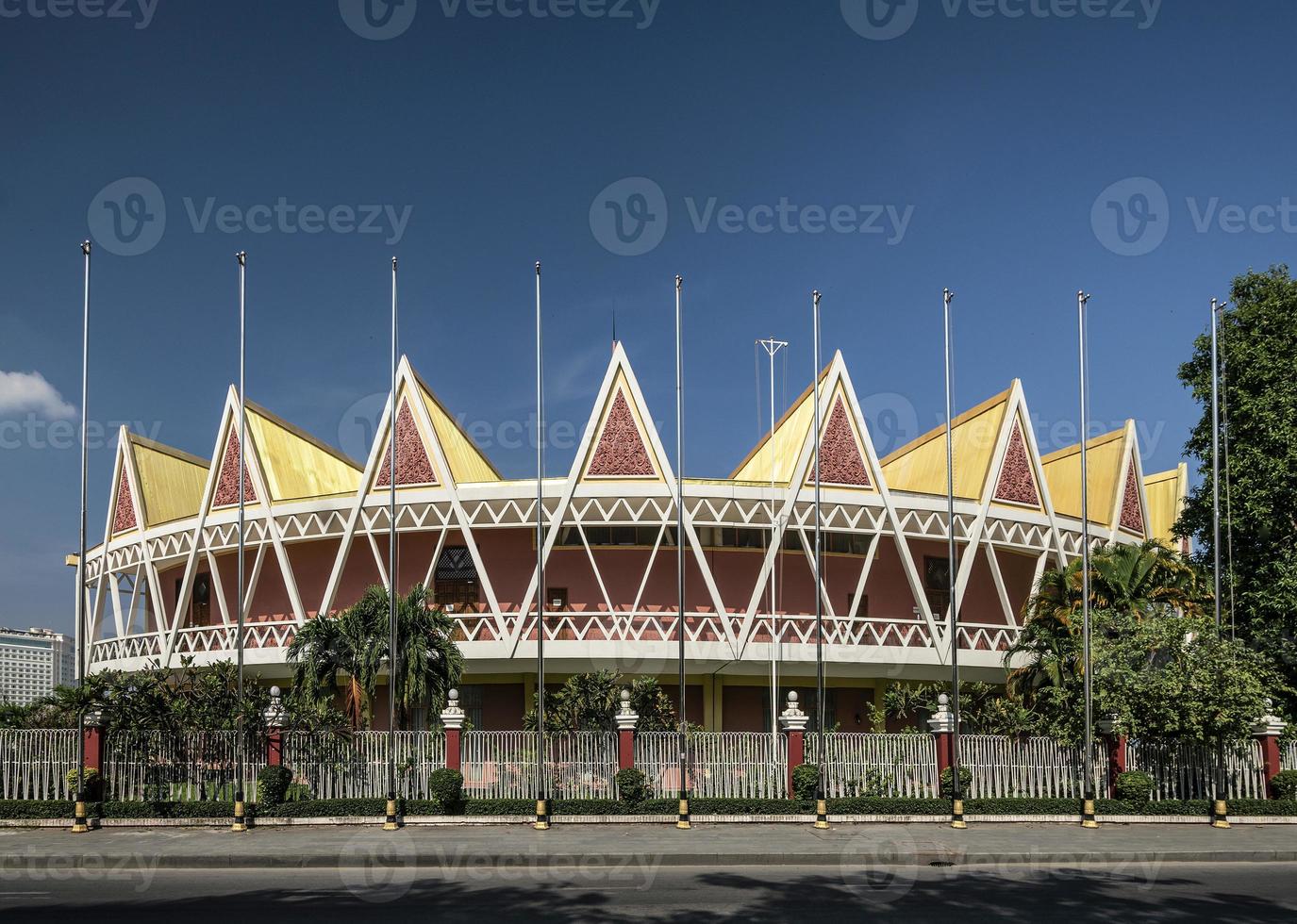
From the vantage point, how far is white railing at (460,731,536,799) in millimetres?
24000

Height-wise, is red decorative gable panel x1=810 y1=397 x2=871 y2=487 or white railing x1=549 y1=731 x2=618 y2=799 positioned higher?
red decorative gable panel x1=810 y1=397 x2=871 y2=487

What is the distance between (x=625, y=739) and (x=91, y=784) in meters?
10.4

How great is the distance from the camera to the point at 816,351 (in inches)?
1088

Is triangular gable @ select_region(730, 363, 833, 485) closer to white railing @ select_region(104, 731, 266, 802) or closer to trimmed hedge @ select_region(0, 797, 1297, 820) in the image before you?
trimmed hedge @ select_region(0, 797, 1297, 820)

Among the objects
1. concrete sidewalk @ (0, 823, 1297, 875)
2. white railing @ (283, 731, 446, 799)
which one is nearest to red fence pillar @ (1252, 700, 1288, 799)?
concrete sidewalk @ (0, 823, 1297, 875)

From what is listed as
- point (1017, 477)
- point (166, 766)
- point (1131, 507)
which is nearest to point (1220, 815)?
point (1017, 477)

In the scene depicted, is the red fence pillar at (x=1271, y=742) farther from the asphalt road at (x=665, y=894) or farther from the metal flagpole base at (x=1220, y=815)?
the asphalt road at (x=665, y=894)

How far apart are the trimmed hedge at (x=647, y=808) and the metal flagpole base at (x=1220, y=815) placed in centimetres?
50

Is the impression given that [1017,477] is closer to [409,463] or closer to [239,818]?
[409,463]

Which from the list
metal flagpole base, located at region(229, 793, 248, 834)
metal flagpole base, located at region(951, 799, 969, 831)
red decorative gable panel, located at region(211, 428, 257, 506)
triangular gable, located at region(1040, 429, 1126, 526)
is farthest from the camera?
triangular gable, located at region(1040, 429, 1126, 526)

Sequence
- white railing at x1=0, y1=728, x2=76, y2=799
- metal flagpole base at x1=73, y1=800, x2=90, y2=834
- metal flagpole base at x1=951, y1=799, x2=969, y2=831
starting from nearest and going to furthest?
metal flagpole base at x1=73, y1=800, x2=90, y2=834 < metal flagpole base at x1=951, y1=799, x2=969, y2=831 < white railing at x1=0, y1=728, x2=76, y2=799

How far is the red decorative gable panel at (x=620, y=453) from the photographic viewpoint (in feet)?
114

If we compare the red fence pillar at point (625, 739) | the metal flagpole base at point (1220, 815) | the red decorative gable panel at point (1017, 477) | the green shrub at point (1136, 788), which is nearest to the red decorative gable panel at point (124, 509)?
the red fence pillar at point (625, 739)

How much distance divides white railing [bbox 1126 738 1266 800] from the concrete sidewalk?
6.49 feet
